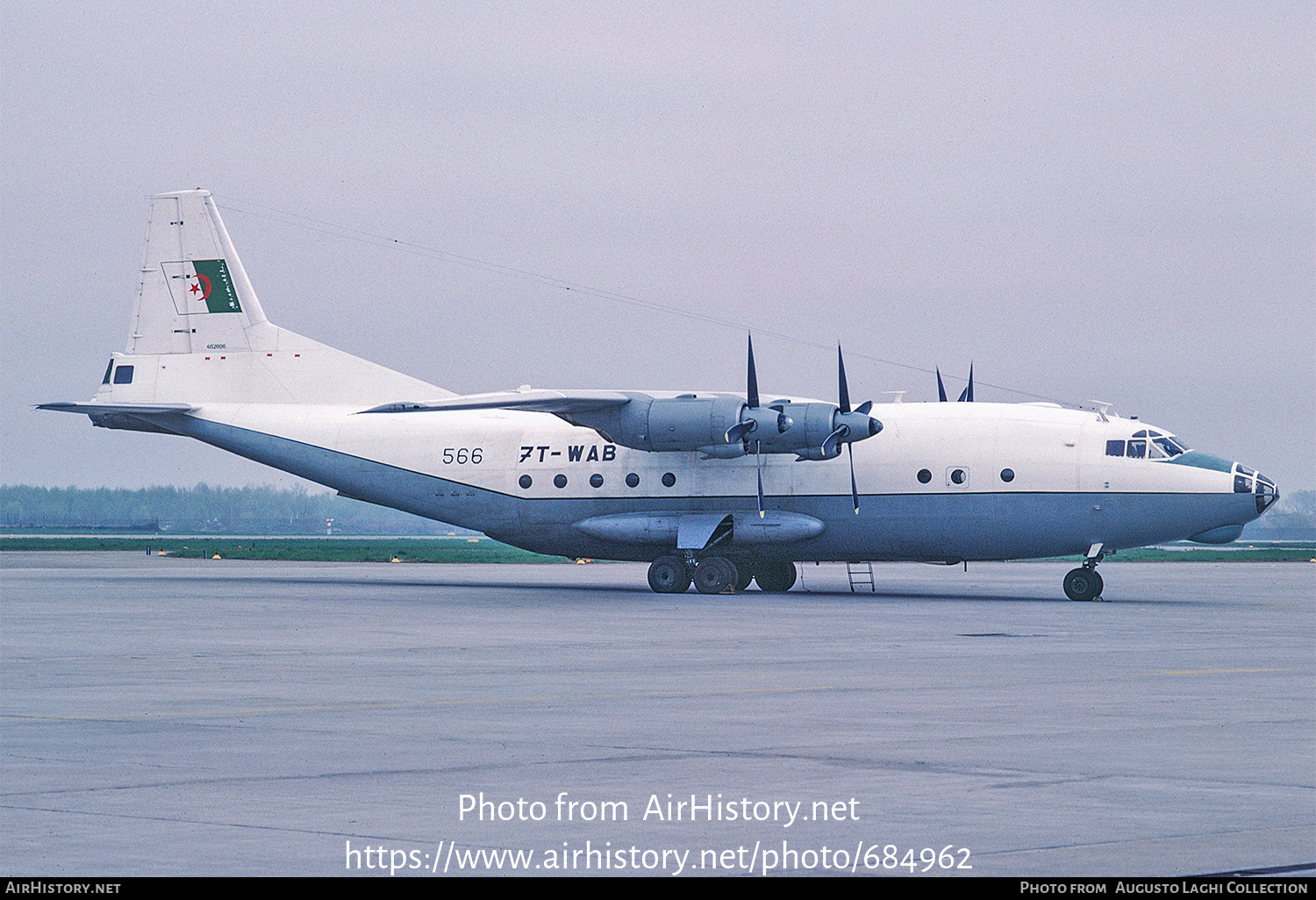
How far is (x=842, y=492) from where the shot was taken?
3878 cm

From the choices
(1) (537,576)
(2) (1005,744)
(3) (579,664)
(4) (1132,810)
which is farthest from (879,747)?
(1) (537,576)

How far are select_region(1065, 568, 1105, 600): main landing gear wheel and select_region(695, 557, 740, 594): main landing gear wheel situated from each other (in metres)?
7.98

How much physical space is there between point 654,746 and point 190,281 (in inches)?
1469

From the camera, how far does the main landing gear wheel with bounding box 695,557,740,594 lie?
39531mm

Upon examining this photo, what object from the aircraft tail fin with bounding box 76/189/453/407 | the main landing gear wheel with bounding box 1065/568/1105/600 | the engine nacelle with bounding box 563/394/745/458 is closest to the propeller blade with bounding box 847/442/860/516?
the engine nacelle with bounding box 563/394/745/458

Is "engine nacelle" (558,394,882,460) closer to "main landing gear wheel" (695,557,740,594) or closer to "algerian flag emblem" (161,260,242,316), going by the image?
"main landing gear wheel" (695,557,740,594)

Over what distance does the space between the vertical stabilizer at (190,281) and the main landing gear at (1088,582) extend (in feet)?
78.8

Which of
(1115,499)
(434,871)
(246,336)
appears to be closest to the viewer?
(434,871)

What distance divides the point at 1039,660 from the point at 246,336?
30661mm

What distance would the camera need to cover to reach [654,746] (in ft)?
42.1

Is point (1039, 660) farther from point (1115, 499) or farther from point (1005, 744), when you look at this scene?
point (1115, 499)

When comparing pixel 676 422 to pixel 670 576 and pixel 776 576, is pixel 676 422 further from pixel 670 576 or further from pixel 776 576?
pixel 776 576

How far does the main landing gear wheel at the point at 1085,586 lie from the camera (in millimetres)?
36906

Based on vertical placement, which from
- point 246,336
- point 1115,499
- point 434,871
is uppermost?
point 246,336
